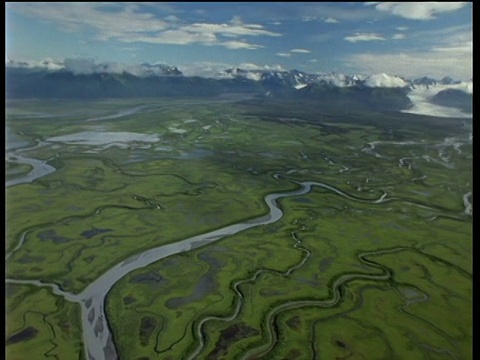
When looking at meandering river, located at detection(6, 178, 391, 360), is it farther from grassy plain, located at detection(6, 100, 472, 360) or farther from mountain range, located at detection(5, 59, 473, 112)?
mountain range, located at detection(5, 59, 473, 112)

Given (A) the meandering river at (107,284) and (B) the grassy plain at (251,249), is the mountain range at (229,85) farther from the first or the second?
(A) the meandering river at (107,284)

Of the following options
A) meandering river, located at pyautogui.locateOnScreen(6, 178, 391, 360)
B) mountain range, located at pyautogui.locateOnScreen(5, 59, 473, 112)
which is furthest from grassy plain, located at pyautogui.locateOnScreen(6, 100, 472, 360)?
mountain range, located at pyautogui.locateOnScreen(5, 59, 473, 112)

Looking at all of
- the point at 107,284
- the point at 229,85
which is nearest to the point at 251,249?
the point at 107,284

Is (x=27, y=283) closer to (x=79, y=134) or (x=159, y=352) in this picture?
(x=159, y=352)

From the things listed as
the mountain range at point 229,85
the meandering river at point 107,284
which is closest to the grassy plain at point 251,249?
the meandering river at point 107,284

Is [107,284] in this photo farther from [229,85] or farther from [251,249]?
[229,85]
